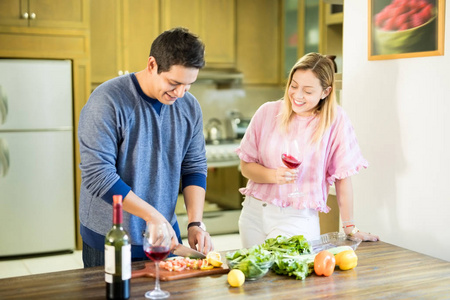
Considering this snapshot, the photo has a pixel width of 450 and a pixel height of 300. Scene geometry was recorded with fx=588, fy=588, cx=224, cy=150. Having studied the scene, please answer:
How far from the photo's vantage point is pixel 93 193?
2033 mm

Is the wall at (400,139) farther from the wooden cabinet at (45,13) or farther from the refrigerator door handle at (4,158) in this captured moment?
the refrigerator door handle at (4,158)

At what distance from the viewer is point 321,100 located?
102 inches

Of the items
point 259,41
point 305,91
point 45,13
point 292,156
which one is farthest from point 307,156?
point 259,41

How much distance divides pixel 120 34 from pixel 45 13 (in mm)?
717

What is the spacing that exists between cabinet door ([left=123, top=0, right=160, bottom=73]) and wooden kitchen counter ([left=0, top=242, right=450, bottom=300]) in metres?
3.48

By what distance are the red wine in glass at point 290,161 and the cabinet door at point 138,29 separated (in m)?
3.11

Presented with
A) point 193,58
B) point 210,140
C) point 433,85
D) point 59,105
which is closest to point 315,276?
point 193,58

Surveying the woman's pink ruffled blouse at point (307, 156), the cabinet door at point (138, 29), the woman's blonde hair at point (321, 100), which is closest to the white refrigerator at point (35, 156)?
the cabinet door at point (138, 29)

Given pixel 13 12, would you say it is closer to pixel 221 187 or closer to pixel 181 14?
pixel 181 14

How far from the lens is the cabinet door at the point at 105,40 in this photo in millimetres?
5086

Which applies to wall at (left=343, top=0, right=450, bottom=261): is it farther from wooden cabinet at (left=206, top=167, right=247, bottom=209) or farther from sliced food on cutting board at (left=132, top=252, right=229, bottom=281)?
wooden cabinet at (left=206, top=167, right=247, bottom=209)

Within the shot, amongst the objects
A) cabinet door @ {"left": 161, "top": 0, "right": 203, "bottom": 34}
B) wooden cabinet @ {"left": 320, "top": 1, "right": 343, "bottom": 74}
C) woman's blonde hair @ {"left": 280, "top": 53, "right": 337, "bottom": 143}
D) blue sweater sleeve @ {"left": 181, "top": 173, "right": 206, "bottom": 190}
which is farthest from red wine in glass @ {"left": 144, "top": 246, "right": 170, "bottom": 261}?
cabinet door @ {"left": 161, "top": 0, "right": 203, "bottom": 34}

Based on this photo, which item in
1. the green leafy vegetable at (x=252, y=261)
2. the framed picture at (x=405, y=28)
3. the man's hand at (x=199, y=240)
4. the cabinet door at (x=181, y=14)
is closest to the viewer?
the green leafy vegetable at (x=252, y=261)

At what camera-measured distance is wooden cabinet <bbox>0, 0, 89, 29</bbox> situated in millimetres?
4566
